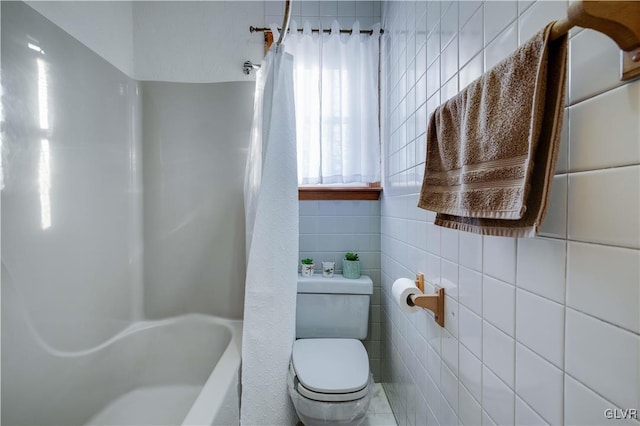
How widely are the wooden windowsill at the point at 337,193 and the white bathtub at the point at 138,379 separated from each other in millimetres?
860

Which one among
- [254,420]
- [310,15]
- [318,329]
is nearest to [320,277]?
[318,329]

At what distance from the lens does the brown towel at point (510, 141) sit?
0.44 metres

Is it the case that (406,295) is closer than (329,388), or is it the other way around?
(406,295)

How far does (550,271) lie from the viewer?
0.50m

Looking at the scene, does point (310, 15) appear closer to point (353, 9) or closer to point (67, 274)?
point (353, 9)

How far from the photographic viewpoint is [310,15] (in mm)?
1755

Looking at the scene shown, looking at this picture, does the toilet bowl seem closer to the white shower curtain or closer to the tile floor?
the white shower curtain

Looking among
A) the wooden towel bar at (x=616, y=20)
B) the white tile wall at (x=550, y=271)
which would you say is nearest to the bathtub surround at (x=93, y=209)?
the white tile wall at (x=550, y=271)

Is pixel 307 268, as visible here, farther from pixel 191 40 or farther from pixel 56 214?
pixel 191 40

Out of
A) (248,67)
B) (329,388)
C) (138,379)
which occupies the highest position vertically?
(248,67)

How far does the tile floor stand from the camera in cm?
146

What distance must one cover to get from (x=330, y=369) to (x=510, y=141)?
44.0 inches

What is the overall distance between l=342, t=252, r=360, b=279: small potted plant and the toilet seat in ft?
1.17
